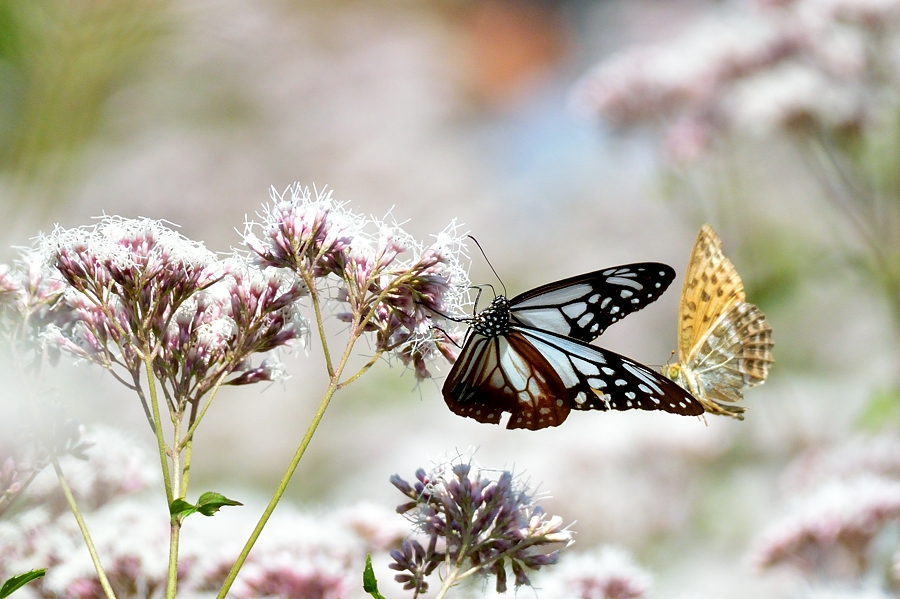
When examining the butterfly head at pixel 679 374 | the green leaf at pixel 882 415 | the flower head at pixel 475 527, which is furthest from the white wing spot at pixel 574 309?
the green leaf at pixel 882 415

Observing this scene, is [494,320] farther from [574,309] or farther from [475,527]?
[475,527]

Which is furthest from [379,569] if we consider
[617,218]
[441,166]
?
[441,166]

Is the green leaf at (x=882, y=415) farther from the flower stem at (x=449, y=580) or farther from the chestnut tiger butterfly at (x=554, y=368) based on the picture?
the flower stem at (x=449, y=580)

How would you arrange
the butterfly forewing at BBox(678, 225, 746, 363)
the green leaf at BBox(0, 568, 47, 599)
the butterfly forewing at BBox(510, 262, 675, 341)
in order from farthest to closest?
1. the butterfly forewing at BBox(678, 225, 746, 363)
2. the butterfly forewing at BBox(510, 262, 675, 341)
3. the green leaf at BBox(0, 568, 47, 599)

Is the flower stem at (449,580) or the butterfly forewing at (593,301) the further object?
the butterfly forewing at (593,301)

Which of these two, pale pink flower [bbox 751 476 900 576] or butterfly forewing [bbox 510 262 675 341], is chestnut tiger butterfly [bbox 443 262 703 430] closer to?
butterfly forewing [bbox 510 262 675 341]

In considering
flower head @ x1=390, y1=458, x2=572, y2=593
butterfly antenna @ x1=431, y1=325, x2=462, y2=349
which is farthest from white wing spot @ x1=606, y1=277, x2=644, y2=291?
flower head @ x1=390, y1=458, x2=572, y2=593

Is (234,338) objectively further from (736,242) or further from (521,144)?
(521,144)
